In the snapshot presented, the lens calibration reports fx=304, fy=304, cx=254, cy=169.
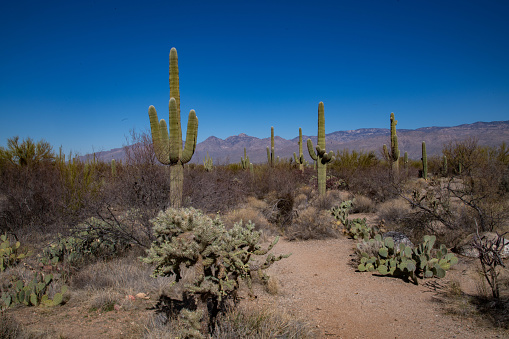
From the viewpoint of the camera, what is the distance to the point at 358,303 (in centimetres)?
466

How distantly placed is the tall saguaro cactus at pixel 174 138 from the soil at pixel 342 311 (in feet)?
11.3

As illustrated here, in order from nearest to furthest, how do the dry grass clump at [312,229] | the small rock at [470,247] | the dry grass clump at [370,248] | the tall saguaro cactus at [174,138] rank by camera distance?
the small rock at [470,247] → the dry grass clump at [370,248] → the tall saguaro cactus at [174,138] → the dry grass clump at [312,229]

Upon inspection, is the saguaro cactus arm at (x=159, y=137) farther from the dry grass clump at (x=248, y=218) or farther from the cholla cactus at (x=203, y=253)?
the cholla cactus at (x=203, y=253)

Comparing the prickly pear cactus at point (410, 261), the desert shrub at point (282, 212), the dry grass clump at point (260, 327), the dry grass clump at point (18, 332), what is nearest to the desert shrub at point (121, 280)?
the dry grass clump at point (18, 332)

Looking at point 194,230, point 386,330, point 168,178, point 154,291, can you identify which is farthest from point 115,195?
point 386,330

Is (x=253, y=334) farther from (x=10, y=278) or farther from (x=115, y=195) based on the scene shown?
(x=115, y=195)

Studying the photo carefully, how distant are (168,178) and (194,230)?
5.10 m

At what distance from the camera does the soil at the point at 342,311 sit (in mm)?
3691

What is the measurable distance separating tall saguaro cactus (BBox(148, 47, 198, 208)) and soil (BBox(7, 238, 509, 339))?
3455 mm

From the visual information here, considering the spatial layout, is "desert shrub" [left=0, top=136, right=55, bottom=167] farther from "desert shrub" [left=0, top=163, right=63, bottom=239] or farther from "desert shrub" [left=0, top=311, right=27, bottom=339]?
"desert shrub" [left=0, top=311, right=27, bottom=339]

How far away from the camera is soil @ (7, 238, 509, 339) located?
369 cm

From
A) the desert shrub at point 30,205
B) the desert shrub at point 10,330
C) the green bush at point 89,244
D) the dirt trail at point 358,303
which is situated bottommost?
the dirt trail at point 358,303

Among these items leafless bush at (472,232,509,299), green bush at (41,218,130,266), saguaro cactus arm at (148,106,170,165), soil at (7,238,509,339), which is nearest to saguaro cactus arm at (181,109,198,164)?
saguaro cactus arm at (148,106,170,165)

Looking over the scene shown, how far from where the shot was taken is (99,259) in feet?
19.8
